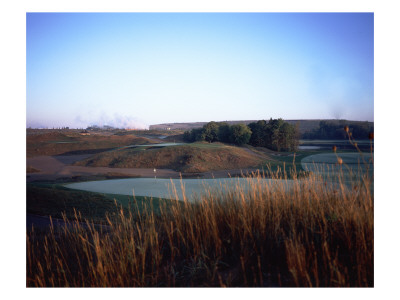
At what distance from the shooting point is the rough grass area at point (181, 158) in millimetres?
6879

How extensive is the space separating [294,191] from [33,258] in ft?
11.3

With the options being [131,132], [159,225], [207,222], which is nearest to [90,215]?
[159,225]

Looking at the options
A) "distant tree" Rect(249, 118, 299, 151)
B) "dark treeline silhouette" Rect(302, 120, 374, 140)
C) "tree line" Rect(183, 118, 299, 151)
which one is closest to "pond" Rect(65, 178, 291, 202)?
"dark treeline silhouette" Rect(302, 120, 374, 140)

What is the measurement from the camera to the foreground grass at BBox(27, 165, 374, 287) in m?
2.30

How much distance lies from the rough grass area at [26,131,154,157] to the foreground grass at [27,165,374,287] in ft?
9.28

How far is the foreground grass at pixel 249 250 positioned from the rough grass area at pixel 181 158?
3.75 metres

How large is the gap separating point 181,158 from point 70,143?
3.13 meters

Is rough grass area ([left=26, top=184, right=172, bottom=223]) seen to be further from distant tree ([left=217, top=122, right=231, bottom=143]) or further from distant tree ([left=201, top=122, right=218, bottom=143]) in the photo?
distant tree ([left=217, top=122, right=231, bottom=143])

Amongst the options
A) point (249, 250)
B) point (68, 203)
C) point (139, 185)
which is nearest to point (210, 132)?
point (139, 185)

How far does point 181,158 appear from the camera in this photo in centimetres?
737

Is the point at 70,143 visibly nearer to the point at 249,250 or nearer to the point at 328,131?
the point at 249,250

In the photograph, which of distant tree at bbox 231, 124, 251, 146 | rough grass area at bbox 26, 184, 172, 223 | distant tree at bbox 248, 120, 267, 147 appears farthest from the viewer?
distant tree at bbox 231, 124, 251, 146
